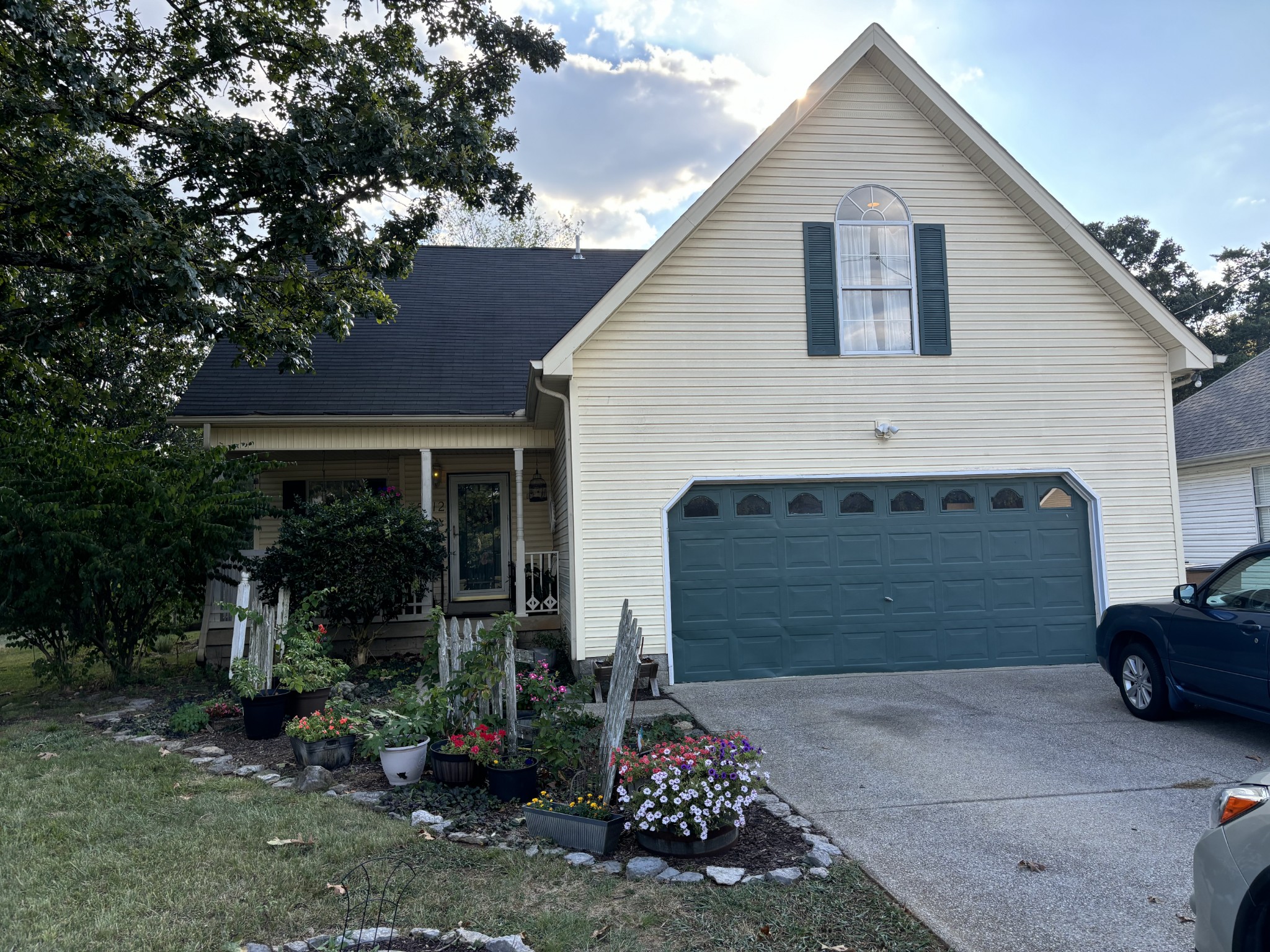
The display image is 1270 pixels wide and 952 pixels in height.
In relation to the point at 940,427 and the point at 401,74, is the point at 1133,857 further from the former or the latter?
the point at 401,74

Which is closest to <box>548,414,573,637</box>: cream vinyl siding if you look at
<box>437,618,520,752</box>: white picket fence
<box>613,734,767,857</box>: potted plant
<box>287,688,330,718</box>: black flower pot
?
<box>287,688,330,718</box>: black flower pot

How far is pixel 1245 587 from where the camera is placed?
6.25 metres

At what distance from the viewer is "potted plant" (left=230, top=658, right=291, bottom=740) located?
7.35 meters

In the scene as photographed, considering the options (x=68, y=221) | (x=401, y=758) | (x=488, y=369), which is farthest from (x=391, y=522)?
(x=401, y=758)

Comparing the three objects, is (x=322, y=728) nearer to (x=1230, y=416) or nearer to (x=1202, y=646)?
(x=1202, y=646)

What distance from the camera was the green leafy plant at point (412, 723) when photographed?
582 cm

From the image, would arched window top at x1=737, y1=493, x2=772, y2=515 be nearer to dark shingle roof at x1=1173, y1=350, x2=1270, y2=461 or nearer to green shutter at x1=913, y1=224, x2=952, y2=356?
green shutter at x1=913, y1=224, x2=952, y2=356

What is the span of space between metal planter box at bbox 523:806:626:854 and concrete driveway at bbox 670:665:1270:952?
4.14ft

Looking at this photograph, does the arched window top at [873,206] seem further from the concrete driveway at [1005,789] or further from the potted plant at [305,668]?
the potted plant at [305,668]

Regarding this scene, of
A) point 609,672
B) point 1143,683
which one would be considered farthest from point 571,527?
point 1143,683

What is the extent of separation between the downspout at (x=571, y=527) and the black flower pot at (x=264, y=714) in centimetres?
304

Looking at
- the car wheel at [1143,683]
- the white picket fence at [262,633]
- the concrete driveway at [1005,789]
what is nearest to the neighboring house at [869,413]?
the concrete driveway at [1005,789]

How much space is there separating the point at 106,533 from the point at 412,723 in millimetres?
5859

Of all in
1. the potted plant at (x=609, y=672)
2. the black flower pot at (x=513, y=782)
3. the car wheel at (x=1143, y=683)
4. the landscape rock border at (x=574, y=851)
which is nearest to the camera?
the landscape rock border at (x=574, y=851)
